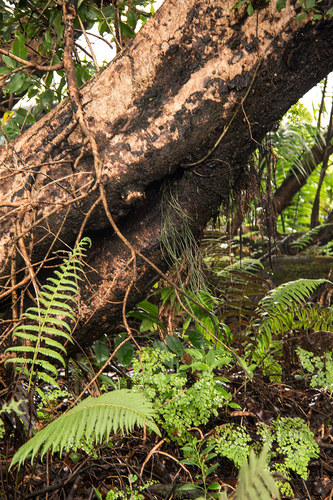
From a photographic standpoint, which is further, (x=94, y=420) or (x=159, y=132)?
(x=159, y=132)

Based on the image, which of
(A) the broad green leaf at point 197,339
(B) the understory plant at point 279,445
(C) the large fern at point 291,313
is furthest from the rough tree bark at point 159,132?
(C) the large fern at point 291,313

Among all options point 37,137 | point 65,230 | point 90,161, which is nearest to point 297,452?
point 65,230

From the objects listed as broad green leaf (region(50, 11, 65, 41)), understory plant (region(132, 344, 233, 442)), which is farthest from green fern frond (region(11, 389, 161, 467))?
broad green leaf (region(50, 11, 65, 41))

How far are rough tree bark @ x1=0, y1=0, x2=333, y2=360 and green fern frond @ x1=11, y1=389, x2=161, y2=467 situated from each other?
0.64 meters

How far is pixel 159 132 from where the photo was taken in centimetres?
179

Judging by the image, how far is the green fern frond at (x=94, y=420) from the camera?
3.25 feet

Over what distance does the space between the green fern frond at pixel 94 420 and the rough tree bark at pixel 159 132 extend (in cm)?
64

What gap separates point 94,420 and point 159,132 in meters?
1.37

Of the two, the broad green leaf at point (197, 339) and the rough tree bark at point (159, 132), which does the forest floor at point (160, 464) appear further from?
the rough tree bark at point (159, 132)

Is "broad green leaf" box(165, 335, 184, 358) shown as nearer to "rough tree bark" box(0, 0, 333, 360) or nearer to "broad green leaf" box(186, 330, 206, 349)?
"broad green leaf" box(186, 330, 206, 349)

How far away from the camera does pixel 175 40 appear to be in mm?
1739

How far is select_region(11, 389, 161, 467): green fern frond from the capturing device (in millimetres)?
991

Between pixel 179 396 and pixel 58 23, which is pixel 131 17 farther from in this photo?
pixel 179 396

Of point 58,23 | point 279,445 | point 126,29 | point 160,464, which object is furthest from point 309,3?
point 160,464
